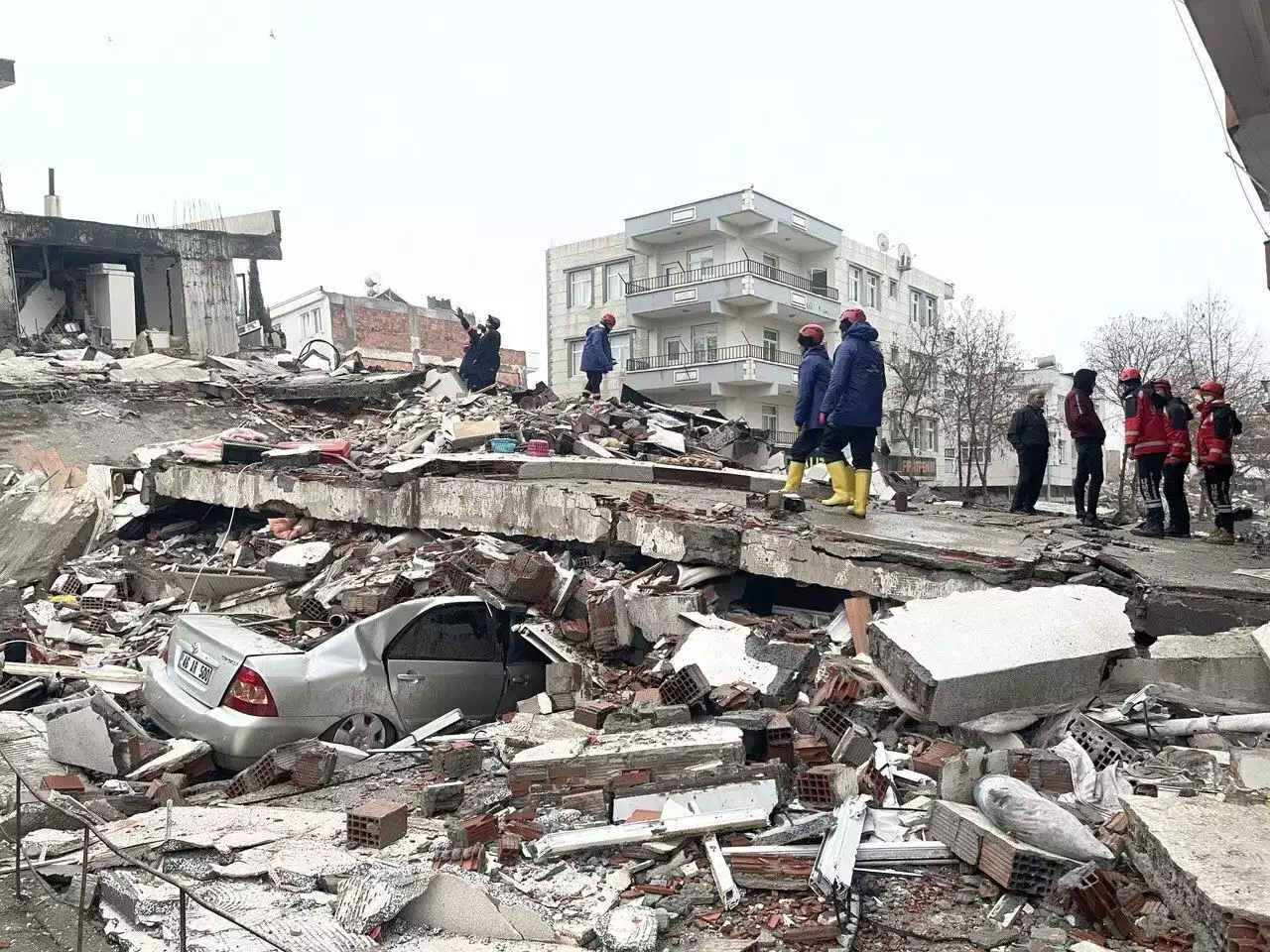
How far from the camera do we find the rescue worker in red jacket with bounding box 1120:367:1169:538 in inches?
356

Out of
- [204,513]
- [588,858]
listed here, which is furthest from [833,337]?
[588,858]

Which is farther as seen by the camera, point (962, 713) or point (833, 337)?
point (833, 337)

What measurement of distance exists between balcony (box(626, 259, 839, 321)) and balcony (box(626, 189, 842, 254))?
52.9 inches

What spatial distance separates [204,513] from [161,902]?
10601 mm

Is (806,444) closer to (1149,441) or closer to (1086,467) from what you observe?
(1086,467)

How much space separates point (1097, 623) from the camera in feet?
17.1

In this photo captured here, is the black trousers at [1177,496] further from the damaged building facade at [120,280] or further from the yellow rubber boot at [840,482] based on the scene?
the damaged building facade at [120,280]

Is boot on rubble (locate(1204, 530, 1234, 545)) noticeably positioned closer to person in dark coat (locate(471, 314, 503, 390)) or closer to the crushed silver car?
the crushed silver car

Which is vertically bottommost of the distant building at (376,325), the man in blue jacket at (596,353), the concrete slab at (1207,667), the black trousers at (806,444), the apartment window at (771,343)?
the concrete slab at (1207,667)

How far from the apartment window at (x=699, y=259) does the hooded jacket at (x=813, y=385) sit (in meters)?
28.3

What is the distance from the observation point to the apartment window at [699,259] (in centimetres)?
3694

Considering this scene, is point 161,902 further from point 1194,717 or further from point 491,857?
point 1194,717

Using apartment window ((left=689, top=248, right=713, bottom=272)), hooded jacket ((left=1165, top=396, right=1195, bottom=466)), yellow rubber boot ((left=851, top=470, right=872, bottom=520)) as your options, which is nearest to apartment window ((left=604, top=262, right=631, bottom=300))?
apartment window ((left=689, top=248, right=713, bottom=272))

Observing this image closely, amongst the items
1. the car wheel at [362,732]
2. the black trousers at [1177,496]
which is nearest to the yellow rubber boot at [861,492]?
the black trousers at [1177,496]
